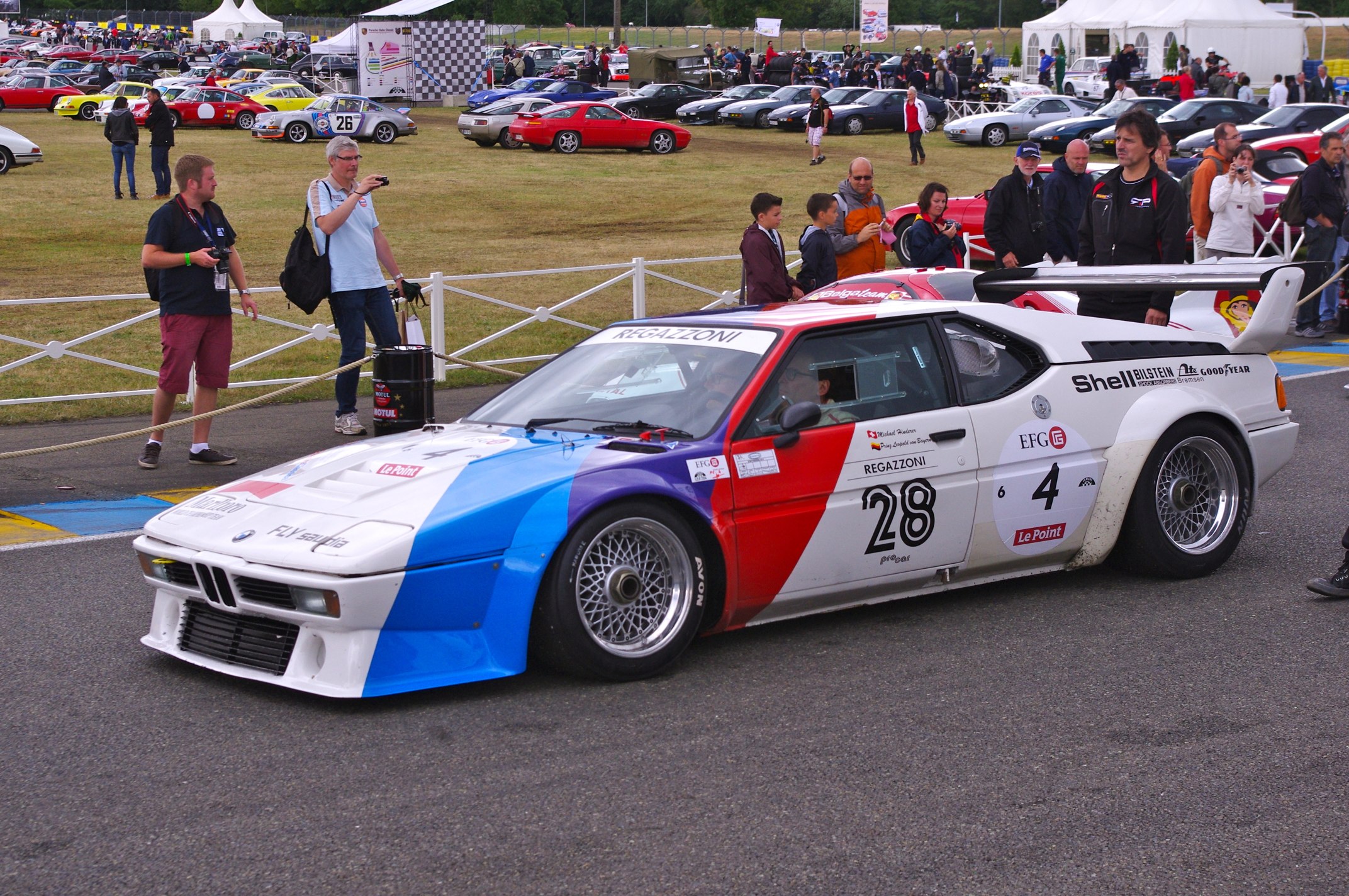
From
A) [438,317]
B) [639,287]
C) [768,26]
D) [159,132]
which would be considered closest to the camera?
[438,317]

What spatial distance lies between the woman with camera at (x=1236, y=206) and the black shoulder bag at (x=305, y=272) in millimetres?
8778

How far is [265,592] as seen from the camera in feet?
15.3

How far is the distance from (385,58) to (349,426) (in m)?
42.8

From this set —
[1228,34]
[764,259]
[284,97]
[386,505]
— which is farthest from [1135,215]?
[1228,34]

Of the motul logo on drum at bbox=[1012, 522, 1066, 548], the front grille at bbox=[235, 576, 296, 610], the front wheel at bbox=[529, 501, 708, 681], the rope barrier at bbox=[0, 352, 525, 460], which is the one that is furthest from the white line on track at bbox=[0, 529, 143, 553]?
the motul logo on drum at bbox=[1012, 522, 1066, 548]

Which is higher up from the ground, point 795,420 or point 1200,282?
point 1200,282

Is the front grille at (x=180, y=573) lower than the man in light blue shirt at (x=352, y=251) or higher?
lower

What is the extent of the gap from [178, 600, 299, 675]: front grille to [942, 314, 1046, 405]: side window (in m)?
2.80

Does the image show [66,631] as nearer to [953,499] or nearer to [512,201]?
[953,499]

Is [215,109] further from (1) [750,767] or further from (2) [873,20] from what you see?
(1) [750,767]

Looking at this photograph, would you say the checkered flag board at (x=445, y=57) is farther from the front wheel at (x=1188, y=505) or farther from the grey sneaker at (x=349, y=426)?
the front wheel at (x=1188, y=505)

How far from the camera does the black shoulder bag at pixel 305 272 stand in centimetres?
930

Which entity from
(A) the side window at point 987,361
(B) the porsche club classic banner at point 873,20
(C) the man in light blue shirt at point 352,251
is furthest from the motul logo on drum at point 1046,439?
(B) the porsche club classic banner at point 873,20

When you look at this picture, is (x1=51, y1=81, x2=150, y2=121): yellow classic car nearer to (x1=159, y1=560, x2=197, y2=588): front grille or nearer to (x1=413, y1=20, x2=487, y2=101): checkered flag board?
(x1=413, y1=20, x2=487, y2=101): checkered flag board
